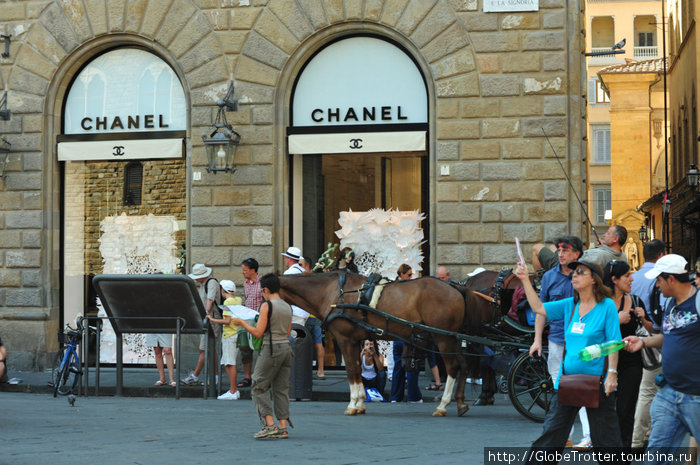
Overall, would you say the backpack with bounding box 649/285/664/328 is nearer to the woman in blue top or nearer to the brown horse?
the woman in blue top

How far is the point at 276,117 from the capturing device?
17.7 m

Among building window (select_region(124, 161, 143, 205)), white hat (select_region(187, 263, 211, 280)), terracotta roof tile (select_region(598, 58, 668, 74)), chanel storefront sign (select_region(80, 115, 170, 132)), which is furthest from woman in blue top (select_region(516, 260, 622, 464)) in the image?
terracotta roof tile (select_region(598, 58, 668, 74))

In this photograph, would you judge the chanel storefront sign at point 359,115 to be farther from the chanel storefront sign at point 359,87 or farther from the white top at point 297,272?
the white top at point 297,272

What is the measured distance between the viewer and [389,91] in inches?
693

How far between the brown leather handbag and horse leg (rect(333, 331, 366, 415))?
529 cm

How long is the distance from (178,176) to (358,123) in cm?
308

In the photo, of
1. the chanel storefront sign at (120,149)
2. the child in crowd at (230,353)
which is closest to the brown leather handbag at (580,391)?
the child in crowd at (230,353)

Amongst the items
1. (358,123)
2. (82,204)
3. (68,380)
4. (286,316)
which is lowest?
(68,380)

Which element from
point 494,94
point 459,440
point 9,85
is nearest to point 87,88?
point 9,85

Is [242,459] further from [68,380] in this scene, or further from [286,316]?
[68,380]

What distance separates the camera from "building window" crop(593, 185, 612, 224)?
62.7 metres

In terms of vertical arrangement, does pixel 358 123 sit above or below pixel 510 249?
above

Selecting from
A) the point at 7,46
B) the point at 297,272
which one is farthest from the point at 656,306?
the point at 7,46

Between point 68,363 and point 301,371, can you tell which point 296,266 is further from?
point 68,363
